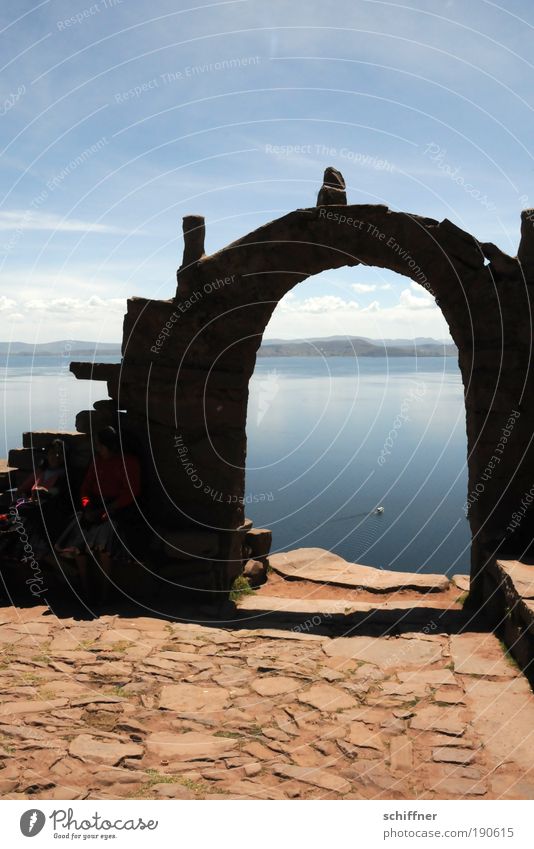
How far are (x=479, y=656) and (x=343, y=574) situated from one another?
4.22 m

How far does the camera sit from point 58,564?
7871 millimetres

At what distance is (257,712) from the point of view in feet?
16.3

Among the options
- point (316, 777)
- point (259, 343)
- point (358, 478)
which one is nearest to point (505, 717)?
point (316, 777)

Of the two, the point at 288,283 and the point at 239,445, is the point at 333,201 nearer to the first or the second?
the point at 288,283

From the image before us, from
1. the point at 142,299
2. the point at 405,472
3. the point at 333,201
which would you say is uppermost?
the point at 333,201

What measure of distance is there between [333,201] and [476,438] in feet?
9.73

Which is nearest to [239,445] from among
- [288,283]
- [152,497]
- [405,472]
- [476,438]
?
[152,497]

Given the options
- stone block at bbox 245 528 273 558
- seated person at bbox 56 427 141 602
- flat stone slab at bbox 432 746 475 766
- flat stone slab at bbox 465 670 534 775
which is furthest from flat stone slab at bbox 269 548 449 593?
flat stone slab at bbox 432 746 475 766

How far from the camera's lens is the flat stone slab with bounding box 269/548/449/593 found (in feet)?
31.1

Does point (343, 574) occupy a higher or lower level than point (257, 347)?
lower

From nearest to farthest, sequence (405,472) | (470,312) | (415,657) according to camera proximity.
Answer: (415,657), (470,312), (405,472)

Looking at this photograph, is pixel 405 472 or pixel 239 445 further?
pixel 405 472

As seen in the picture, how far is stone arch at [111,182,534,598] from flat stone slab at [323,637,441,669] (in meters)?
1.53

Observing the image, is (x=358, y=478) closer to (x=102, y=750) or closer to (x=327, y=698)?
(x=327, y=698)
